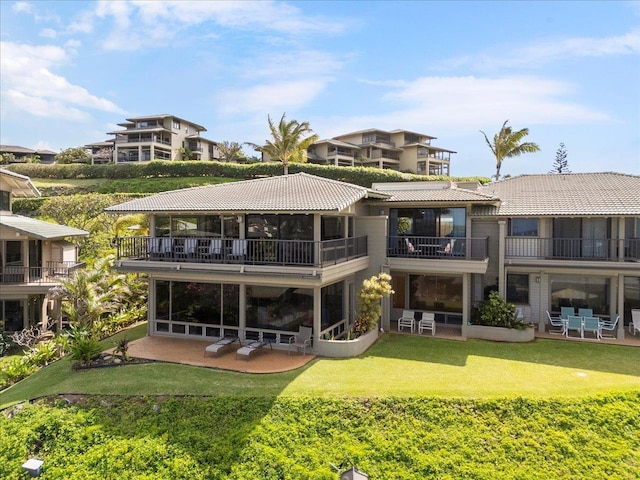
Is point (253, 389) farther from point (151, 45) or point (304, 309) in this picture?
point (151, 45)

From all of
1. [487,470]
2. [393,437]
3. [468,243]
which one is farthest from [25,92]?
[487,470]

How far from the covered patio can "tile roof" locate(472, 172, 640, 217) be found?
1089cm

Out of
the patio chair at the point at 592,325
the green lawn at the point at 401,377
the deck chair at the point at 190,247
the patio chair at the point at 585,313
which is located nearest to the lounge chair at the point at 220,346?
the green lawn at the point at 401,377

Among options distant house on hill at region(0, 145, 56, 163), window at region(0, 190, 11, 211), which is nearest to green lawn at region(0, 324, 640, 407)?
window at region(0, 190, 11, 211)

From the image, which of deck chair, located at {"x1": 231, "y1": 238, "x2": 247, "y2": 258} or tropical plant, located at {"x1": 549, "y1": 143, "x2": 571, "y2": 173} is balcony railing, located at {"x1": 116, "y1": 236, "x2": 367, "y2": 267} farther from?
tropical plant, located at {"x1": 549, "y1": 143, "x2": 571, "y2": 173}

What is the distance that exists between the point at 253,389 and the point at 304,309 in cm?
420

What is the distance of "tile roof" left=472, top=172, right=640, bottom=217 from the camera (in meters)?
18.2

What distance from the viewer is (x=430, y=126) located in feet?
223

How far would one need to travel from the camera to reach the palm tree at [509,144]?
4147 centimetres

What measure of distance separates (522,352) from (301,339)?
813 centimetres

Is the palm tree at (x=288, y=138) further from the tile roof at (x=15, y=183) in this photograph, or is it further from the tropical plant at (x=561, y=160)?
the tropical plant at (x=561, y=160)

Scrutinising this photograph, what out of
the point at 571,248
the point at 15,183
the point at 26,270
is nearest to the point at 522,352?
the point at 571,248

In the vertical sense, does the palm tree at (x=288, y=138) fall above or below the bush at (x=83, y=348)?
above

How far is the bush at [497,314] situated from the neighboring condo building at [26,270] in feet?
62.0
